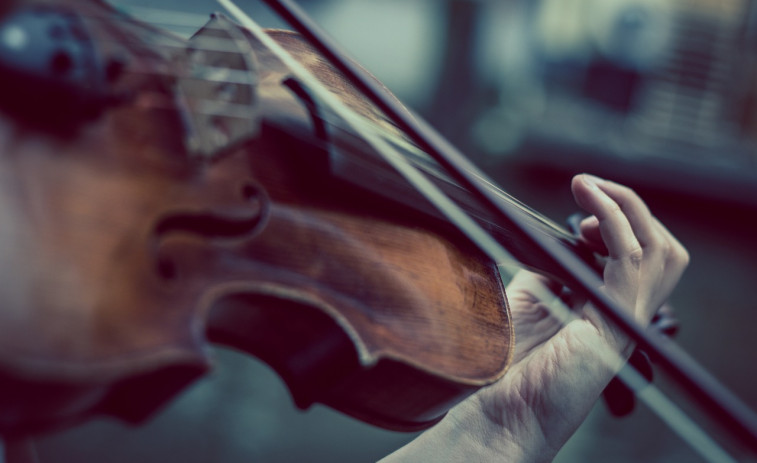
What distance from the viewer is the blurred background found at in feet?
8.87

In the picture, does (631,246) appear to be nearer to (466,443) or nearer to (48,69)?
(466,443)

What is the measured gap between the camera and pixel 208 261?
470 millimetres

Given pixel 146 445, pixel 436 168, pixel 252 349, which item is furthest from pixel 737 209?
pixel 252 349

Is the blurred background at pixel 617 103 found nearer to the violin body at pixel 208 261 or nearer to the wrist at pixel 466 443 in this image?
the wrist at pixel 466 443

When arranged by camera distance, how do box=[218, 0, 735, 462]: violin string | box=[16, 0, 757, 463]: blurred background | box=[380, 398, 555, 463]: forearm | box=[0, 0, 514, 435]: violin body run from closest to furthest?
box=[0, 0, 514, 435]: violin body → box=[218, 0, 735, 462]: violin string → box=[380, 398, 555, 463]: forearm → box=[16, 0, 757, 463]: blurred background

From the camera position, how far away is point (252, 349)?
0.55 metres

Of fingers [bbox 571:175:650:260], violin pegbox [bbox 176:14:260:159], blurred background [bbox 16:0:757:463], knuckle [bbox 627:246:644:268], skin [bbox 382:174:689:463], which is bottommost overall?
blurred background [bbox 16:0:757:463]

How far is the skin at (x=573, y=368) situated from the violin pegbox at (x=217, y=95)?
389 millimetres

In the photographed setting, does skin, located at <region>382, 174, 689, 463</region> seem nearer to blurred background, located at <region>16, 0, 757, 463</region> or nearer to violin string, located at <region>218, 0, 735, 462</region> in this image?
violin string, located at <region>218, 0, 735, 462</region>

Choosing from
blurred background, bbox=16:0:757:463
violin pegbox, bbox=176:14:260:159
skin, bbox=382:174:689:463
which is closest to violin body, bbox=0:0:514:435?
violin pegbox, bbox=176:14:260:159

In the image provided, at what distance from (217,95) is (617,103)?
249 cm

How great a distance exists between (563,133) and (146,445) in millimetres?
1718

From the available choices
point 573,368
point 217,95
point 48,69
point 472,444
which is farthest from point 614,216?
point 48,69

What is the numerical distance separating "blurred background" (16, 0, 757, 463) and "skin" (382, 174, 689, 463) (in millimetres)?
1989
